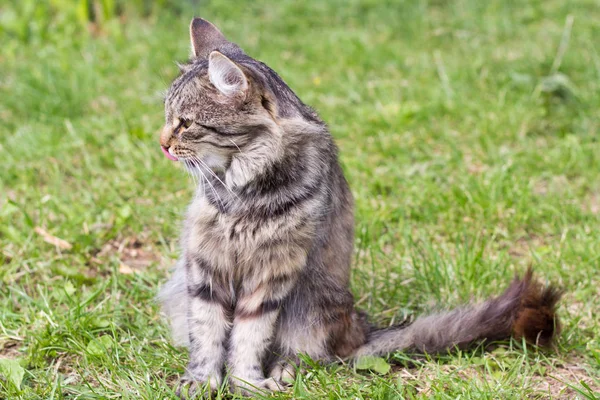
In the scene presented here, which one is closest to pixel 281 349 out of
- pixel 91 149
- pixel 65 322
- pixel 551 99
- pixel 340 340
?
pixel 340 340

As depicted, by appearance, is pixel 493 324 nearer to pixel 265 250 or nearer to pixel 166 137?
pixel 265 250

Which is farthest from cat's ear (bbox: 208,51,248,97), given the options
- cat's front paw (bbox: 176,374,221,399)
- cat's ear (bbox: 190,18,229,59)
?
cat's front paw (bbox: 176,374,221,399)

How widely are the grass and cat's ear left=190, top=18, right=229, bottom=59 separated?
3.71 feet

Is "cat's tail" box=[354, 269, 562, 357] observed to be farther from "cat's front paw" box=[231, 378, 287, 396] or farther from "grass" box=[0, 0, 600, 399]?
"cat's front paw" box=[231, 378, 287, 396]

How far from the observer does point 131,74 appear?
5.44 meters

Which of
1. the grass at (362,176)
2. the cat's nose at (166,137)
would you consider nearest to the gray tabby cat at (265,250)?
the cat's nose at (166,137)

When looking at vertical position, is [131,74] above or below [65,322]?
above

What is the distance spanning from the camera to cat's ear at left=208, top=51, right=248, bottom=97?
219 cm

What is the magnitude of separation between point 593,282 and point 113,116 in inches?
123

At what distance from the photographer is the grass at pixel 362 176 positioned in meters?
2.69

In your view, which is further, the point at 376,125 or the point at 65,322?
the point at 376,125

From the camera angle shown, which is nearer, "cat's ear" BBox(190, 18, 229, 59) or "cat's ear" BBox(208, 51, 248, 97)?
"cat's ear" BBox(208, 51, 248, 97)

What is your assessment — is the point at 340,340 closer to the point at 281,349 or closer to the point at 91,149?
the point at 281,349

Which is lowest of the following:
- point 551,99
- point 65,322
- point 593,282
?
point 65,322
